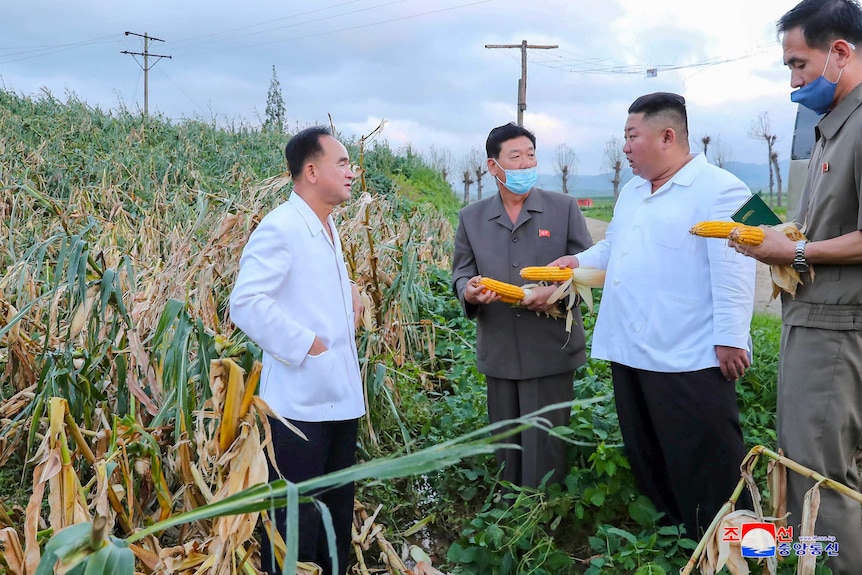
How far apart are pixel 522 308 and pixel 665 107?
995 mm

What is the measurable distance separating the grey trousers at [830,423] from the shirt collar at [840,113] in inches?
24.2

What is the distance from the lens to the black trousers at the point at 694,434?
9.07 ft

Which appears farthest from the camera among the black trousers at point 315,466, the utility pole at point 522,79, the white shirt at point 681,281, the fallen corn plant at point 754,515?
the utility pole at point 522,79

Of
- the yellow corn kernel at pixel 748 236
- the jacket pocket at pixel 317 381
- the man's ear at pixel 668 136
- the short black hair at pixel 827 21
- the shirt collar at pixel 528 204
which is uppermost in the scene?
the short black hair at pixel 827 21

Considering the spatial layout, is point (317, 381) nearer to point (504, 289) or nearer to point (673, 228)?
point (504, 289)

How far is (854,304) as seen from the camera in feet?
7.36

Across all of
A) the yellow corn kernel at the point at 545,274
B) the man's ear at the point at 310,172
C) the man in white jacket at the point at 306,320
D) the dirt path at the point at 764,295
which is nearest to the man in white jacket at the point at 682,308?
the yellow corn kernel at the point at 545,274

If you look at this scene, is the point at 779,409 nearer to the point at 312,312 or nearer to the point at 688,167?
the point at 688,167

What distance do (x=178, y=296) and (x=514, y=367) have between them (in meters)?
1.51

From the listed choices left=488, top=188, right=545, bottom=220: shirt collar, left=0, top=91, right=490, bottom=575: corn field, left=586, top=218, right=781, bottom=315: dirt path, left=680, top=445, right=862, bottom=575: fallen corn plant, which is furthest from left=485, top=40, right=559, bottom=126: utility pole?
left=680, top=445, right=862, bottom=575: fallen corn plant

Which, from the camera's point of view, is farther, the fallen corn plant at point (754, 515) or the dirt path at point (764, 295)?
the dirt path at point (764, 295)

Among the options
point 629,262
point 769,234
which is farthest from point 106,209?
point 769,234

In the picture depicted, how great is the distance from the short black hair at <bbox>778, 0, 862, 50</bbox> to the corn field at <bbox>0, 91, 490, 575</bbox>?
177cm

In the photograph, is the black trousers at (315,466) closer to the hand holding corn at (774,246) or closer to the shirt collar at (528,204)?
the shirt collar at (528,204)
